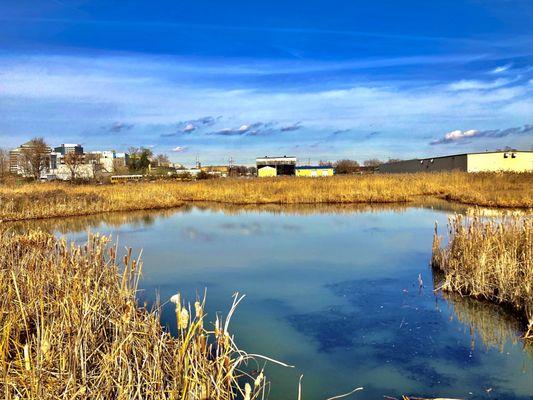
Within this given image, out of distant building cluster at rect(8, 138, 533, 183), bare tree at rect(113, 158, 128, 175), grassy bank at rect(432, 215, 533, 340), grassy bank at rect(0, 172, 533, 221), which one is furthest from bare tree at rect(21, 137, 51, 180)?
grassy bank at rect(432, 215, 533, 340)

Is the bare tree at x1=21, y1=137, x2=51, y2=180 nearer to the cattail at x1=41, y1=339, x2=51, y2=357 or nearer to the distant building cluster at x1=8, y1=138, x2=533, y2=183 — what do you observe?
the distant building cluster at x1=8, y1=138, x2=533, y2=183

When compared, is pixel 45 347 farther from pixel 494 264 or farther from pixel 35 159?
pixel 35 159

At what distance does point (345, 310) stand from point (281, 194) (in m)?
15.5

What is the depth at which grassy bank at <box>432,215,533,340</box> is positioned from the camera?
5312 millimetres

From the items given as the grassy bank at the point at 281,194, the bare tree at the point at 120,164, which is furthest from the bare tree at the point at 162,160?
the grassy bank at the point at 281,194

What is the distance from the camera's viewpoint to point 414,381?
384 cm

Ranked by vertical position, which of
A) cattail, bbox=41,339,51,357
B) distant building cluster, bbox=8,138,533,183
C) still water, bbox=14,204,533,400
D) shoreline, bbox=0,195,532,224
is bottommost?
still water, bbox=14,204,533,400

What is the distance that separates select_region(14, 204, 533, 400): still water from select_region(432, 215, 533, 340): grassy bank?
0.71ft

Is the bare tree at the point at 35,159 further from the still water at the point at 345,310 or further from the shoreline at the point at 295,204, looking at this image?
the still water at the point at 345,310

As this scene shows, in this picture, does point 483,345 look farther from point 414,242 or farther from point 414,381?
point 414,242

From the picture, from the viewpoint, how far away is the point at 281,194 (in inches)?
832

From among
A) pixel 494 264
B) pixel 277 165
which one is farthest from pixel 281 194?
pixel 277 165

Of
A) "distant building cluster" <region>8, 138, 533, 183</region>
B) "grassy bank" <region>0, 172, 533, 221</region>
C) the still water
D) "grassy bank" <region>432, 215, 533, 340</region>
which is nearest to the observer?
the still water

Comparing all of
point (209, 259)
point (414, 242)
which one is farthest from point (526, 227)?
point (209, 259)
